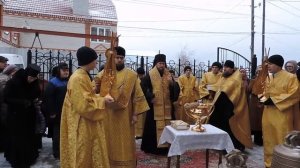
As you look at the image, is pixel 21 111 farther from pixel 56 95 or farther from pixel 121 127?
pixel 121 127

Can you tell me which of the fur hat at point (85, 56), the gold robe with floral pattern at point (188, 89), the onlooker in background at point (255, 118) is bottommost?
the onlooker in background at point (255, 118)

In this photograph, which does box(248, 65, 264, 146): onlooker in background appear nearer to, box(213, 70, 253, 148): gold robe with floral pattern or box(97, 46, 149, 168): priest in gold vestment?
box(213, 70, 253, 148): gold robe with floral pattern

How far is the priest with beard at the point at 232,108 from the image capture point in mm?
6980

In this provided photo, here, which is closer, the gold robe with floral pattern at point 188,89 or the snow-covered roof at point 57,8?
the gold robe with floral pattern at point 188,89

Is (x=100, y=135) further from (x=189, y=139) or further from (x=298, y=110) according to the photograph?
(x=298, y=110)

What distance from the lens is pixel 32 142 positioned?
5445mm

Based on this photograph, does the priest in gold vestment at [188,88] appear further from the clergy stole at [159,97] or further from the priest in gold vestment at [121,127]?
the priest in gold vestment at [121,127]

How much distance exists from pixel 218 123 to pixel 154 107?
4.49 feet

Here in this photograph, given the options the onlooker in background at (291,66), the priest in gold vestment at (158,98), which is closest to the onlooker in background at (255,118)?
the onlooker in background at (291,66)

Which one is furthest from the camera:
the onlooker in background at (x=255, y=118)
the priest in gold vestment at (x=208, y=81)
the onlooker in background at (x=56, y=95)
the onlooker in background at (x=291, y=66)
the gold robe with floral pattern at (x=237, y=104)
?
the priest in gold vestment at (x=208, y=81)

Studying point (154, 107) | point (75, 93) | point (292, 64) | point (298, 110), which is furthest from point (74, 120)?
point (292, 64)

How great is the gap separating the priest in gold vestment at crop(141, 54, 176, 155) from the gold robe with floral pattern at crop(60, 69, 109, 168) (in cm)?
277

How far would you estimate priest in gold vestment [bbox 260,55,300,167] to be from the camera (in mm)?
5492

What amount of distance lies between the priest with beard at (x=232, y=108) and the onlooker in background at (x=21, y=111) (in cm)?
344
